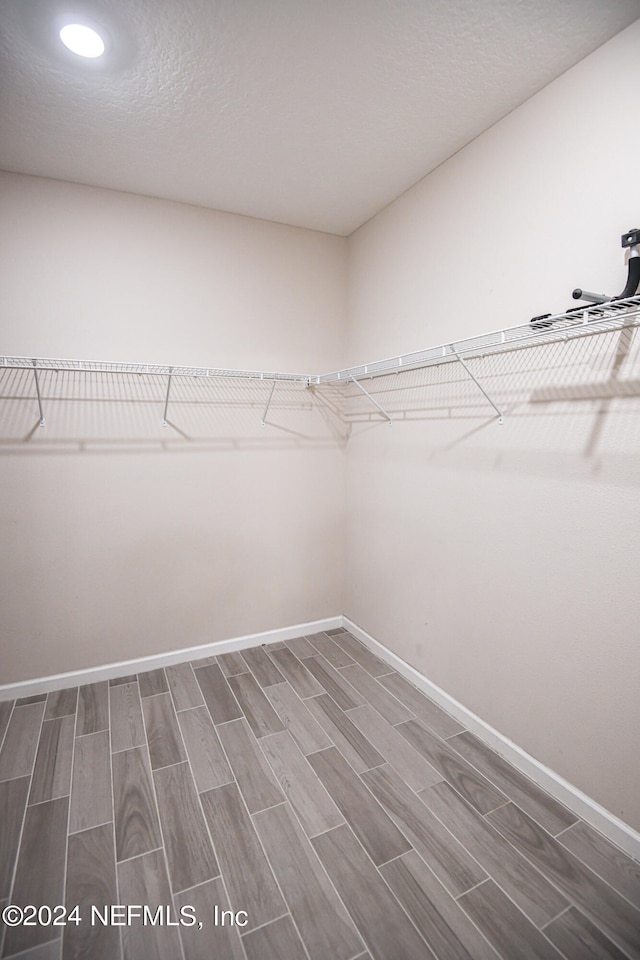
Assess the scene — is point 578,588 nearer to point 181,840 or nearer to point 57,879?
point 181,840

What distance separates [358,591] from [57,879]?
1938mm

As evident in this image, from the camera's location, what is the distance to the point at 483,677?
1935mm

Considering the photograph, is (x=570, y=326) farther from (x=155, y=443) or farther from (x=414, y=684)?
(x=155, y=443)

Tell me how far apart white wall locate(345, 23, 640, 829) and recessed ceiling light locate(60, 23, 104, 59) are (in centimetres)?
142

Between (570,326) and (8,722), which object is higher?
(570,326)

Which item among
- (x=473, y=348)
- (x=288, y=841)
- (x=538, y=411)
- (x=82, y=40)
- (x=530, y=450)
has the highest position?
(x=82, y=40)

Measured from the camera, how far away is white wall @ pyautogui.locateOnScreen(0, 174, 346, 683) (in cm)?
220

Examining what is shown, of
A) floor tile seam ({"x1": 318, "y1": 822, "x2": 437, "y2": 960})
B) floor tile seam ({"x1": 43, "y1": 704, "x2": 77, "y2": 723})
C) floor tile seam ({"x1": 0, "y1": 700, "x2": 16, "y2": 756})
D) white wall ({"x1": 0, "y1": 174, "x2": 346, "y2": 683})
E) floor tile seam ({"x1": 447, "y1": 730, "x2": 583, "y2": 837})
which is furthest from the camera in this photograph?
white wall ({"x1": 0, "y1": 174, "x2": 346, "y2": 683})

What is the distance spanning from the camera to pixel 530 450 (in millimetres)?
1694

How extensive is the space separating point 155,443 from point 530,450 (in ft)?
6.08

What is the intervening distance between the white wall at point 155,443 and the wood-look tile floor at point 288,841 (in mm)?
528

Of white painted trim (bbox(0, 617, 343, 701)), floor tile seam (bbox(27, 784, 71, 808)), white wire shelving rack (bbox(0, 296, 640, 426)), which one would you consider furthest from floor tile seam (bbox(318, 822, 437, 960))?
white wire shelving rack (bbox(0, 296, 640, 426))

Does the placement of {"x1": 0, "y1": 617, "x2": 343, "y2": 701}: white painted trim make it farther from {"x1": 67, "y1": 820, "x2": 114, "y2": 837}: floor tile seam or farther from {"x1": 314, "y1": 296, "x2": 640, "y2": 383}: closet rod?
{"x1": 314, "y1": 296, "x2": 640, "y2": 383}: closet rod

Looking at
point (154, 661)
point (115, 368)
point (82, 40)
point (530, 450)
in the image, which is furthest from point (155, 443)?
point (530, 450)
